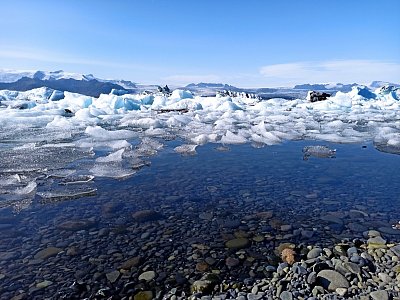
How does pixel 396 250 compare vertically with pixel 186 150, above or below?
above

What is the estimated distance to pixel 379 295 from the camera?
2230 millimetres

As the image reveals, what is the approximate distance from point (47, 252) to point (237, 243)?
1.70m

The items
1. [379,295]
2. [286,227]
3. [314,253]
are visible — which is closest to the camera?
[379,295]

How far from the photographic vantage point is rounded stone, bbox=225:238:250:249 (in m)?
3.14

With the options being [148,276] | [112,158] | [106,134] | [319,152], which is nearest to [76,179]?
[112,158]

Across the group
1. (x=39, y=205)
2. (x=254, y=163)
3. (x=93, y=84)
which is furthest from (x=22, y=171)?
(x=93, y=84)

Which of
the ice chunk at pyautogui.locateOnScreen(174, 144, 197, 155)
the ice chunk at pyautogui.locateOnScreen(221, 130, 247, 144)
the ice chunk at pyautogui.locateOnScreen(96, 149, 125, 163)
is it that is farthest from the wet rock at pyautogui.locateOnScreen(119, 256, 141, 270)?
the ice chunk at pyautogui.locateOnScreen(221, 130, 247, 144)

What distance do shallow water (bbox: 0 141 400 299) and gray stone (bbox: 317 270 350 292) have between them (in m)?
0.46

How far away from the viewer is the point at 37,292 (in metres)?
2.44

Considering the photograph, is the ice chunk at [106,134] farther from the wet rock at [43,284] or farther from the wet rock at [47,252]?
the wet rock at [43,284]

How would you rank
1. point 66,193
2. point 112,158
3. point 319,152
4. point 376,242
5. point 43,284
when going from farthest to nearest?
point 319,152 → point 112,158 → point 66,193 → point 376,242 → point 43,284

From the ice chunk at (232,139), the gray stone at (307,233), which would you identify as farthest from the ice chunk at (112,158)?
the gray stone at (307,233)

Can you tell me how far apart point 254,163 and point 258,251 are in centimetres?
345

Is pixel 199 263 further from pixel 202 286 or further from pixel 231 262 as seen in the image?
pixel 202 286
